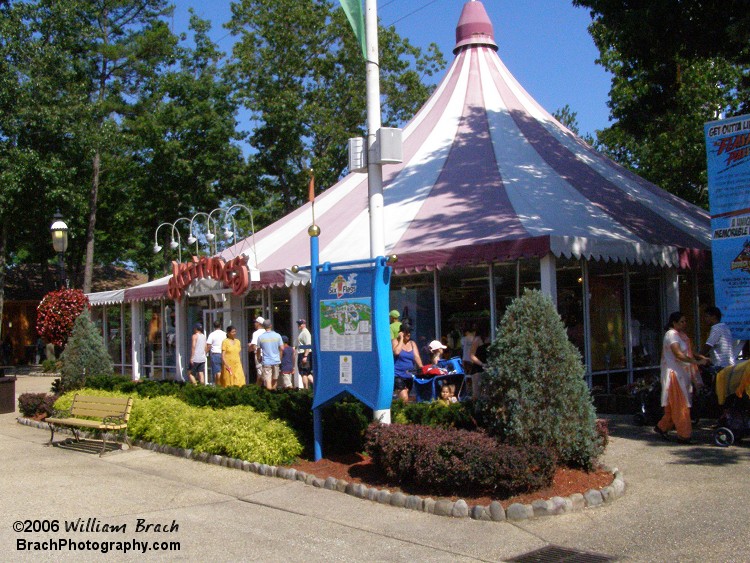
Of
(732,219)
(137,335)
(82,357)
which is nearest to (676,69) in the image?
(732,219)

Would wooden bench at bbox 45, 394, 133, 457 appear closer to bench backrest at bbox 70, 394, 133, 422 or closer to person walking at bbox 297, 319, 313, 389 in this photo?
bench backrest at bbox 70, 394, 133, 422

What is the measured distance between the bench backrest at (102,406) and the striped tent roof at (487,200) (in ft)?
16.2

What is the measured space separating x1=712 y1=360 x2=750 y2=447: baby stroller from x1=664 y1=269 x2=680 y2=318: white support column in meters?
6.10

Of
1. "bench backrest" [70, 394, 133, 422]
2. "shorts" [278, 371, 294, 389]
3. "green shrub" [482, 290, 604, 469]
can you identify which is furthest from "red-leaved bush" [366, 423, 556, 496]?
"shorts" [278, 371, 294, 389]

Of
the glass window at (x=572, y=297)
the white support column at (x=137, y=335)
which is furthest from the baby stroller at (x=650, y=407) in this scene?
the white support column at (x=137, y=335)

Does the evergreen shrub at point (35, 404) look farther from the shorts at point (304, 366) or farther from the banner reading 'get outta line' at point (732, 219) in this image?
the banner reading 'get outta line' at point (732, 219)

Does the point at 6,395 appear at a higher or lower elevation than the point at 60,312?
lower

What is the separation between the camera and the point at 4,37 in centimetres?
2772

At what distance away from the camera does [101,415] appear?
11.7 m

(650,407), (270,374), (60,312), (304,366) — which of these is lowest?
(650,407)

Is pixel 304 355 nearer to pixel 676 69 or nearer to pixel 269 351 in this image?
pixel 269 351

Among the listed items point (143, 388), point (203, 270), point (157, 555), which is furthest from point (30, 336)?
point (157, 555)

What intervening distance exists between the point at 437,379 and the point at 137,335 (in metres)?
13.2

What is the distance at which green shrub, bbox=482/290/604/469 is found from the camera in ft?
24.6
